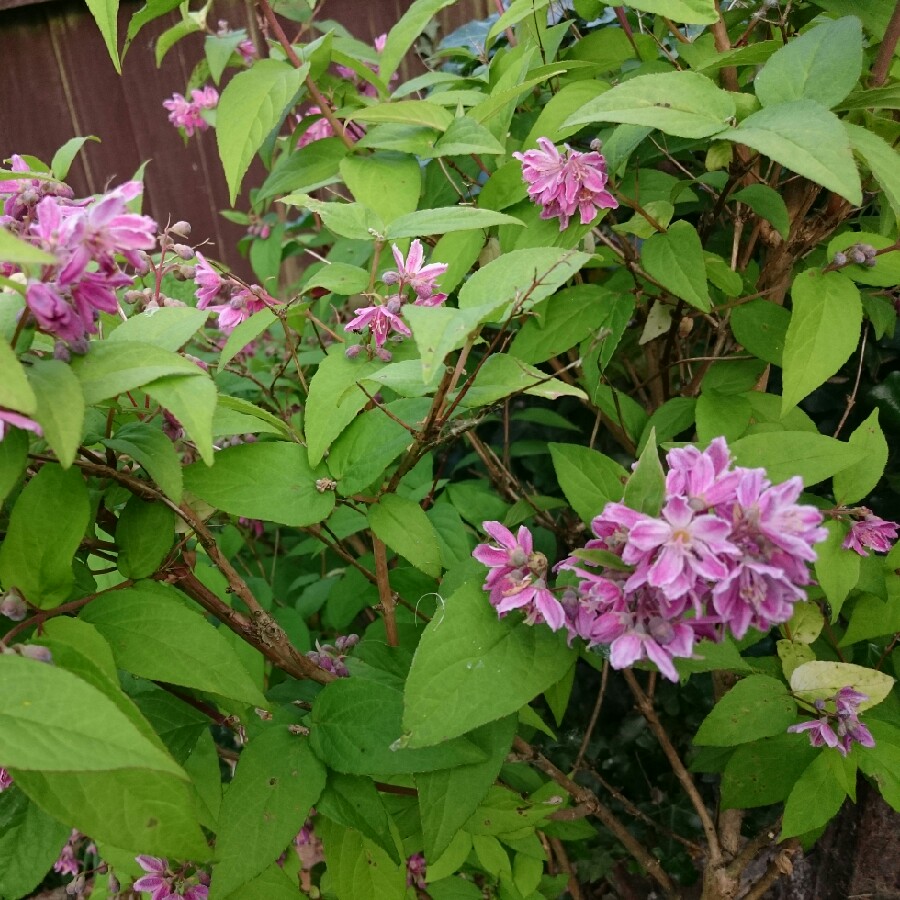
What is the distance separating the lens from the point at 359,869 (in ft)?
3.00

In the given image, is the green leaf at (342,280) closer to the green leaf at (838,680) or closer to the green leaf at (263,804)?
the green leaf at (263,804)

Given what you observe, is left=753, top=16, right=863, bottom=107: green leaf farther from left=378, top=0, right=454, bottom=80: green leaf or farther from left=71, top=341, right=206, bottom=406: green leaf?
left=71, top=341, right=206, bottom=406: green leaf

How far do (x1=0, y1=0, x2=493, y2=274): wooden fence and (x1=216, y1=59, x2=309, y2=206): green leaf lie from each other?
1.74 m

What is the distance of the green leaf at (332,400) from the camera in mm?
850

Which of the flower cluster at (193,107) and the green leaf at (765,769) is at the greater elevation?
the flower cluster at (193,107)

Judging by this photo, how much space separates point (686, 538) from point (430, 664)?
0.87 feet

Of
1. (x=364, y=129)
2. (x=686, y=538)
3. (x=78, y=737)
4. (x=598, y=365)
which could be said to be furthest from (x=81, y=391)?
(x=364, y=129)

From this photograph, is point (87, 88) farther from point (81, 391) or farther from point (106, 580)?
point (81, 391)

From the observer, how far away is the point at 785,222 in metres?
1.01

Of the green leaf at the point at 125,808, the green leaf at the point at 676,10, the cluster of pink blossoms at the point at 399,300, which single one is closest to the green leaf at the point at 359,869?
the green leaf at the point at 125,808

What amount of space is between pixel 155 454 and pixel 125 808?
292 millimetres

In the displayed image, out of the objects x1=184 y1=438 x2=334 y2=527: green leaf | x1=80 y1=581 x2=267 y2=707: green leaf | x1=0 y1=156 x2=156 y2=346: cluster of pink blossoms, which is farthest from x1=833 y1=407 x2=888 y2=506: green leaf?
x1=0 y1=156 x2=156 y2=346: cluster of pink blossoms

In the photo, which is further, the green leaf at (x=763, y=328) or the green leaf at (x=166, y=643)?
the green leaf at (x=763, y=328)

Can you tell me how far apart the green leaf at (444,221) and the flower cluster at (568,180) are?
0.16m
